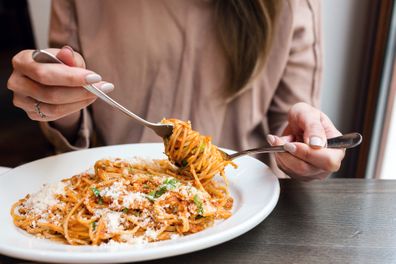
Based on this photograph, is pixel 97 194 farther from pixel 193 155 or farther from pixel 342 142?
pixel 342 142

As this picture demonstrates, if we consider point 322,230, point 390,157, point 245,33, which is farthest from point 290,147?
point 390,157

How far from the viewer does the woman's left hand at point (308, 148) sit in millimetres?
881

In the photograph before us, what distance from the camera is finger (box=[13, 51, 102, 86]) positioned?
0.78m

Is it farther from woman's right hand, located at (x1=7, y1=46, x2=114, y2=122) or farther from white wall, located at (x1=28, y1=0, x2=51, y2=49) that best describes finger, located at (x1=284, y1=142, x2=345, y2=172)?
white wall, located at (x1=28, y1=0, x2=51, y2=49)

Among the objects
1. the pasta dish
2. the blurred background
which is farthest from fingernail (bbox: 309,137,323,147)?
the blurred background

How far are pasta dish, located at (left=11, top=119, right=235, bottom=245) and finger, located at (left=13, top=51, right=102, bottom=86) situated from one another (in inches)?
8.9

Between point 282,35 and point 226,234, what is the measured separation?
3.25ft

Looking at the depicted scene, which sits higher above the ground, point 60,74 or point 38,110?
point 60,74

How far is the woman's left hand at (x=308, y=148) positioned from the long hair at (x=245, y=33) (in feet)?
1.27

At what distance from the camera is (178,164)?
1.00 meters

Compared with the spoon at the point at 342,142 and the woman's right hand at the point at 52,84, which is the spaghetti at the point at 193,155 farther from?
the woman's right hand at the point at 52,84

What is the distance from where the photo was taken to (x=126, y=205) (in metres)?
0.78

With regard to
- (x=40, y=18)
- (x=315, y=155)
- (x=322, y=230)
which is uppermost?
(x=40, y=18)

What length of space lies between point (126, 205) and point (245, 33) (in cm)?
85
